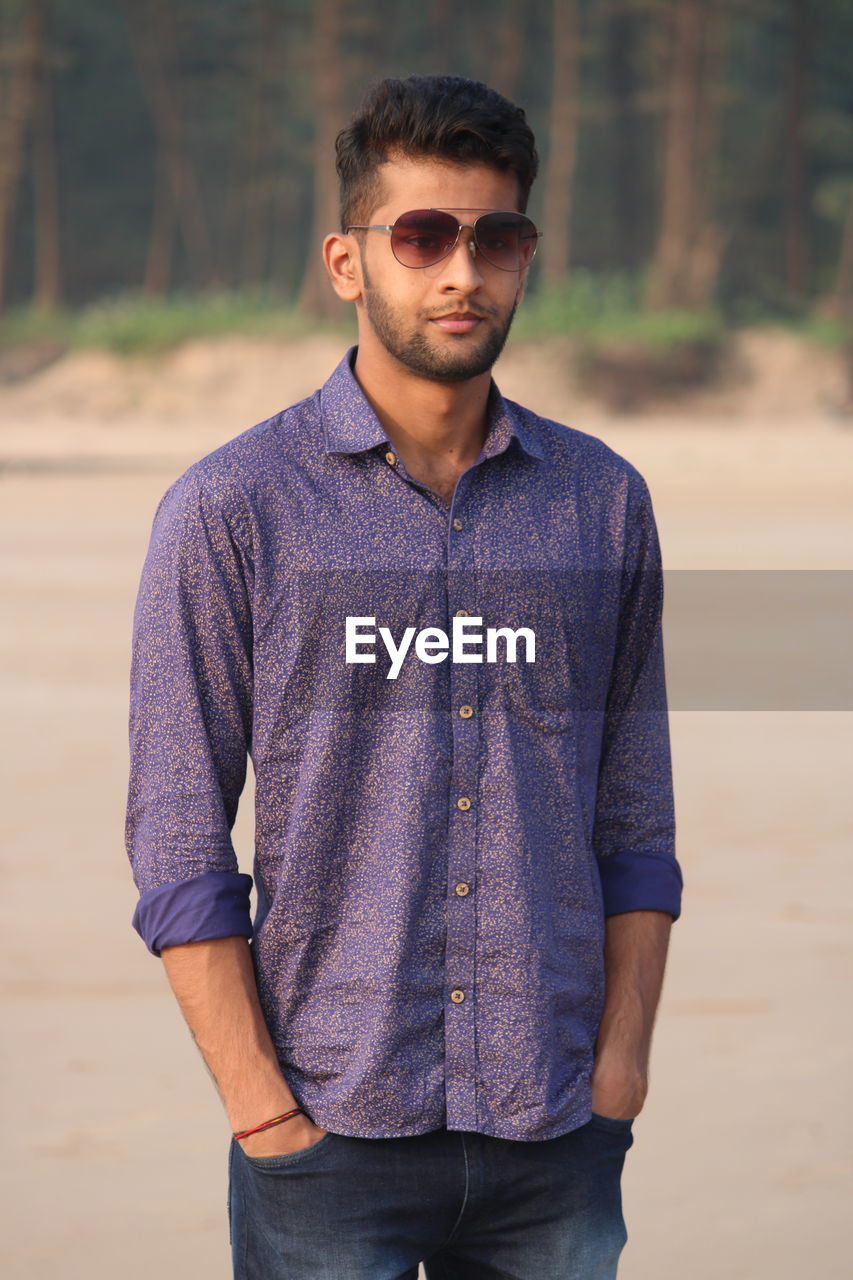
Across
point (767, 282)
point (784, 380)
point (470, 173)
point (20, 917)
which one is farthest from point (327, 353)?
point (470, 173)

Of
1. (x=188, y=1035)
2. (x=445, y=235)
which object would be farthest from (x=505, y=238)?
(x=188, y=1035)

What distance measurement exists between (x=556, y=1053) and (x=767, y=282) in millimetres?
46179

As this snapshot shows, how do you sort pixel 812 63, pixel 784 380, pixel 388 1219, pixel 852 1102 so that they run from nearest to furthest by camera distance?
1. pixel 388 1219
2. pixel 852 1102
3. pixel 784 380
4. pixel 812 63

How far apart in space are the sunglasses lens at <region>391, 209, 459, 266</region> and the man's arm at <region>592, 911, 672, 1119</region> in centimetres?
88

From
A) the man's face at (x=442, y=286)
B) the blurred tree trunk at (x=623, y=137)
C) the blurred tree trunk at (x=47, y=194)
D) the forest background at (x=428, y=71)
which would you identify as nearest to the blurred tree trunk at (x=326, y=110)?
the forest background at (x=428, y=71)

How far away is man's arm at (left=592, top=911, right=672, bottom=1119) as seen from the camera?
232 cm

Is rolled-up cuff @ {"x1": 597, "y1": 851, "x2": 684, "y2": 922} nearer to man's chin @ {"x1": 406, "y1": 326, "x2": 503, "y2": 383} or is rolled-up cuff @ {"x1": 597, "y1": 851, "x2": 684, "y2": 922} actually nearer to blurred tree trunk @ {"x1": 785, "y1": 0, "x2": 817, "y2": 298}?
man's chin @ {"x1": 406, "y1": 326, "x2": 503, "y2": 383}

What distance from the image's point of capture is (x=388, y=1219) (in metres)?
2.25

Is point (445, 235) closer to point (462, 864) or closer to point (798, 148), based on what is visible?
point (462, 864)

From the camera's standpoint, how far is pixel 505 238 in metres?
2.36

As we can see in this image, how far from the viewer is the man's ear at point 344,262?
2.41 metres

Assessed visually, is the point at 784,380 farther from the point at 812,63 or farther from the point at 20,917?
the point at 20,917

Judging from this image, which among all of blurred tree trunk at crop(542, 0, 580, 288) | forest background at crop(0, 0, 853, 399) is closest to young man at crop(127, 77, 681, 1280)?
forest background at crop(0, 0, 853, 399)

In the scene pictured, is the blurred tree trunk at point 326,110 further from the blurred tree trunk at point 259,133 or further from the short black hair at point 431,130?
the short black hair at point 431,130
